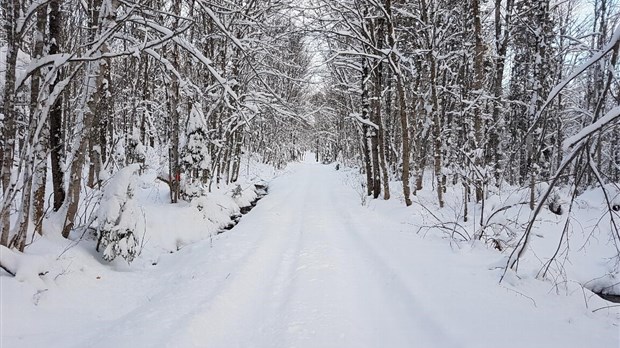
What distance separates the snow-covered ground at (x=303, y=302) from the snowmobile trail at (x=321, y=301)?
0.02 metres

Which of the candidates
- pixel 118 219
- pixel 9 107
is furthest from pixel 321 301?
pixel 9 107

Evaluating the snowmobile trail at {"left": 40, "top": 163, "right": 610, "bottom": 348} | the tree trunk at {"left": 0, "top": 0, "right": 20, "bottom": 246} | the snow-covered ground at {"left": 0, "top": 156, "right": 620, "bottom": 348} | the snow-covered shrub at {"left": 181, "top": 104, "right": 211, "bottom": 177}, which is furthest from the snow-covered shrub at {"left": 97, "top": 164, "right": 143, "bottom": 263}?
the snow-covered shrub at {"left": 181, "top": 104, "right": 211, "bottom": 177}

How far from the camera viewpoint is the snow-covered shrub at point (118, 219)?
5910mm

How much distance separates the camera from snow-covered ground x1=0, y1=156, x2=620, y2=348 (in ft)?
11.9

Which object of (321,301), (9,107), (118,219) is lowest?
(321,301)

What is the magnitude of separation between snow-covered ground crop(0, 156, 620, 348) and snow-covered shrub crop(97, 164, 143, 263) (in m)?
0.33

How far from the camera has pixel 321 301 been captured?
461cm

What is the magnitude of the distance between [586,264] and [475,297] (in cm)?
457

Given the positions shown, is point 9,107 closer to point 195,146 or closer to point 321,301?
point 321,301

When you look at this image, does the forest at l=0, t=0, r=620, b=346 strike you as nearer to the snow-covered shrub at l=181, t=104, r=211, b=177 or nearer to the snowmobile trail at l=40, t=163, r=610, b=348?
the snow-covered shrub at l=181, t=104, r=211, b=177

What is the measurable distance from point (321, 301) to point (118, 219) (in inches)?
149

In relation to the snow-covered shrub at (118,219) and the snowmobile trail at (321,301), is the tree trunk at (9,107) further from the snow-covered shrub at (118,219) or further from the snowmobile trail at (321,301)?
the snowmobile trail at (321,301)

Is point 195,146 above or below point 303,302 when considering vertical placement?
above

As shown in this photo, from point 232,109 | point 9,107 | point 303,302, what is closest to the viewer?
point 9,107
